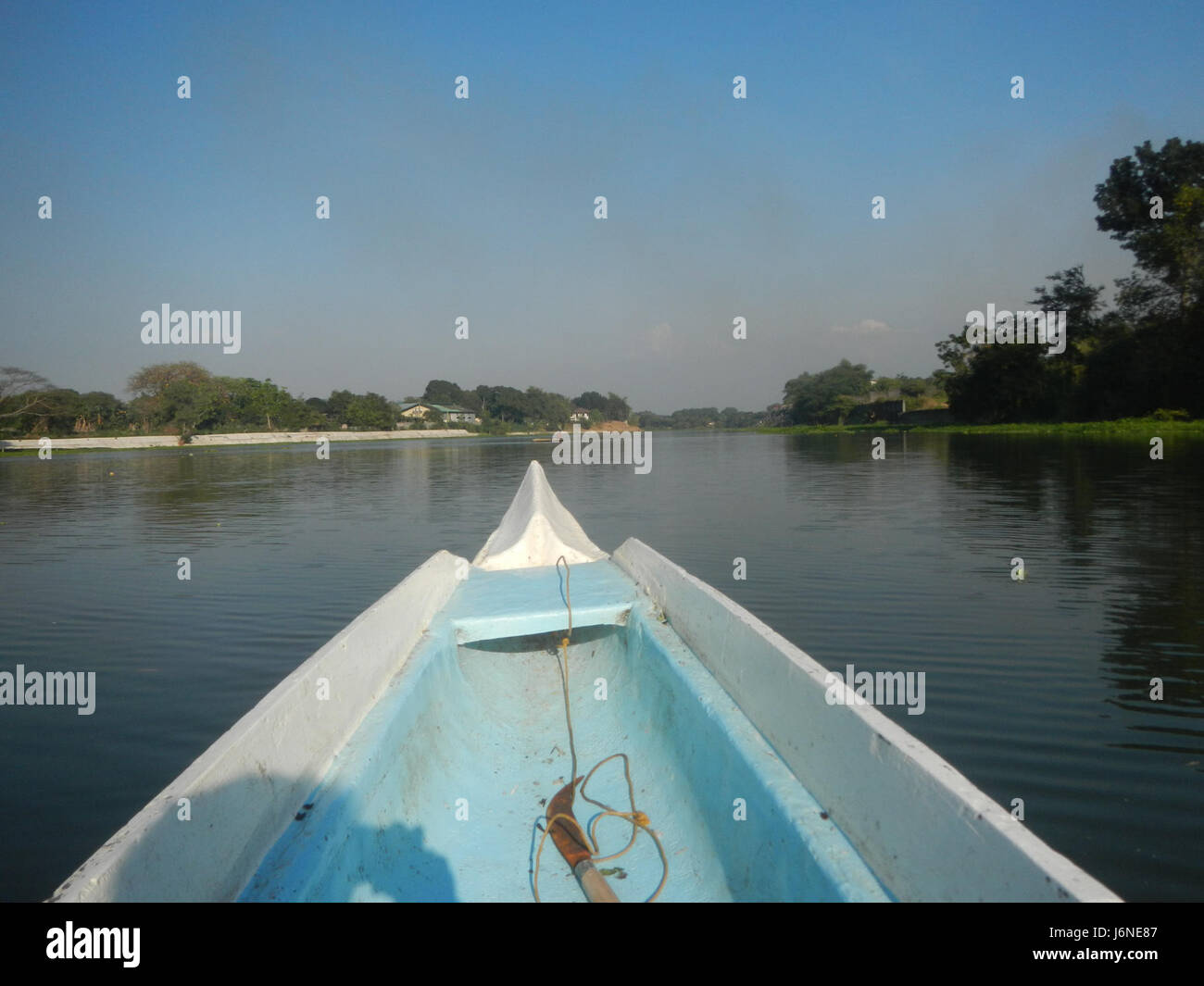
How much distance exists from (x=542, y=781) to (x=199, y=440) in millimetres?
53686

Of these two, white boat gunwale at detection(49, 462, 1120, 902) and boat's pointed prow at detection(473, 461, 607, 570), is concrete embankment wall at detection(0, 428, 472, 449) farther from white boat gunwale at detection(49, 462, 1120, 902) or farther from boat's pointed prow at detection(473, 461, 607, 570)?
white boat gunwale at detection(49, 462, 1120, 902)

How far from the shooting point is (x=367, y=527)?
36.9 ft

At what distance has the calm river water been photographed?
3047 mm

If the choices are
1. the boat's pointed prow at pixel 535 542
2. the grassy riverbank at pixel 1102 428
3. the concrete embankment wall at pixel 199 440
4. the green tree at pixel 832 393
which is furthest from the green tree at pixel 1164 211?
the concrete embankment wall at pixel 199 440

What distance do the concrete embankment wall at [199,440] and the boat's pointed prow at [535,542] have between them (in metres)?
47.9

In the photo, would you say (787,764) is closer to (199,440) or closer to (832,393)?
(199,440)

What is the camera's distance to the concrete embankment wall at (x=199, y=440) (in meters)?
43.7

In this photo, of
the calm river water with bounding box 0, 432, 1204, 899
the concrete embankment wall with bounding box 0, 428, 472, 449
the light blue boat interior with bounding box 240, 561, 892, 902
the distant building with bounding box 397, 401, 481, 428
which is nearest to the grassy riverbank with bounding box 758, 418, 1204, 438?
the calm river water with bounding box 0, 432, 1204, 899

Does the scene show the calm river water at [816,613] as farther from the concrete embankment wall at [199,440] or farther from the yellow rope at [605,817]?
the concrete embankment wall at [199,440]

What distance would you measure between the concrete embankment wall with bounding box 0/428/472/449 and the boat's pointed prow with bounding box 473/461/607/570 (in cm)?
4791

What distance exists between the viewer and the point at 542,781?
2895mm

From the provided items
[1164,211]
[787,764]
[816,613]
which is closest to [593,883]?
[787,764]

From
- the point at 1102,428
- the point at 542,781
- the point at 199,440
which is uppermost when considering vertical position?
the point at 199,440
